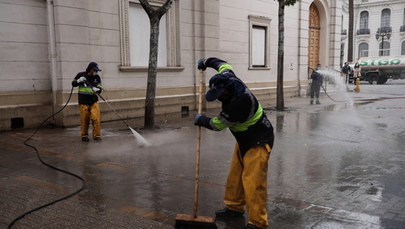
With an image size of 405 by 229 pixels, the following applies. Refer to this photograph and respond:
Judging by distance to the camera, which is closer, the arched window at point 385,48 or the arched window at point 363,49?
the arched window at point 385,48

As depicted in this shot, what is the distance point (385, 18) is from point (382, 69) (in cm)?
2474

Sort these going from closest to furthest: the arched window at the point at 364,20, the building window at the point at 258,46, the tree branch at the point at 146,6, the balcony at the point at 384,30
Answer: the tree branch at the point at 146,6
the building window at the point at 258,46
the balcony at the point at 384,30
the arched window at the point at 364,20

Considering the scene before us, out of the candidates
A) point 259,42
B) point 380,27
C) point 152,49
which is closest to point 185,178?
point 152,49

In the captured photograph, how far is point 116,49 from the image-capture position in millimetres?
10961

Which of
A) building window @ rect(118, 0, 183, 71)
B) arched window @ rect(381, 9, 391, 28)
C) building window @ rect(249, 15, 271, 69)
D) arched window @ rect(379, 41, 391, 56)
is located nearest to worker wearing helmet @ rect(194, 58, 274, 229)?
building window @ rect(118, 0, 183, 71)

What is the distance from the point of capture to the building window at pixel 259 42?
52.2ft

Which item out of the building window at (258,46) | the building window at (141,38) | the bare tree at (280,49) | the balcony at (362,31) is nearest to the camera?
the building window at (141,38)

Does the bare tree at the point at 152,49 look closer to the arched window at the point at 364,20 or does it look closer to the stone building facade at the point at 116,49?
the stone building facade at the point at 116,49

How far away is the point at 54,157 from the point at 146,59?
5631mm

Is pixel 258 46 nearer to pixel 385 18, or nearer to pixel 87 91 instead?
pixel 87 91

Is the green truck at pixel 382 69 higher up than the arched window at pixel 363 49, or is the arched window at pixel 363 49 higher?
the arched window at pixel 363 49

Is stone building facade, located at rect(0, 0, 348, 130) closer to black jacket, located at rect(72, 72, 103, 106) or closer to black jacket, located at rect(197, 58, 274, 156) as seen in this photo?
black jacket, located at rect(72, 72, 103, 106)

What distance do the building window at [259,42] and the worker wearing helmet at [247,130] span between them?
12301 millimetres

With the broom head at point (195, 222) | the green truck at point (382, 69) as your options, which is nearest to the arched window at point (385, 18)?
the green truck at point (382, 69)
